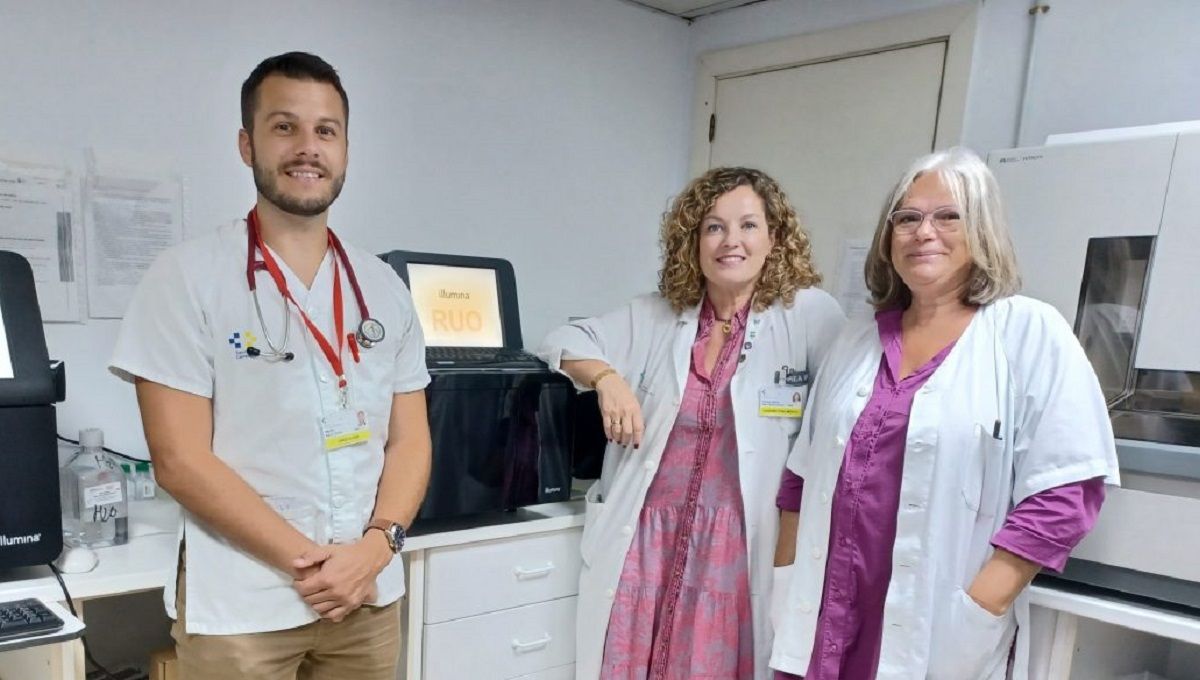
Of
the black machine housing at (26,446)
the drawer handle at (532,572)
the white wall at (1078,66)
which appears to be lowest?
the drawer handle at (532,572)

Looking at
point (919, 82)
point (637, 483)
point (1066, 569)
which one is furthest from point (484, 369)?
point (919, 82)

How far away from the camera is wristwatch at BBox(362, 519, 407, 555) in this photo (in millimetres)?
1221

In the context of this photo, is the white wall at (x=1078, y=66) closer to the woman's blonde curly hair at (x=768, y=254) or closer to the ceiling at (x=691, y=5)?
the ceiling at (x=691, y=5)

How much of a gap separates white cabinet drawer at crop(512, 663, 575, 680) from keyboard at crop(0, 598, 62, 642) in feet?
3.18

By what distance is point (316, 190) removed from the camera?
1169 millimetres

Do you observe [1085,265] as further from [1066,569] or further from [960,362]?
[1066,569]

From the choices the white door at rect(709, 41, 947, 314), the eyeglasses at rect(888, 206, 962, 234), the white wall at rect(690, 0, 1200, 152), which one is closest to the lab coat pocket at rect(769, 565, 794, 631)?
the eyeglasses at rect(888, 206, 962, 234)

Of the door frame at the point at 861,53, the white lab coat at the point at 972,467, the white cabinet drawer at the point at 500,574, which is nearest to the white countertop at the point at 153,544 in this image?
the white cabinet drawer at the point at 500,574

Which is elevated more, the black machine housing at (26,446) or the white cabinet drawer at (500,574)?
the black machine housing at (26,446)

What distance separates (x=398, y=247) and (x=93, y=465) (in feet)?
3.16

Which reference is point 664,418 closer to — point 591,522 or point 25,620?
point 591,522

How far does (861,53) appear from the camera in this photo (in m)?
2.30

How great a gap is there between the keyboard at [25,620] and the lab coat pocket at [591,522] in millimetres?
981

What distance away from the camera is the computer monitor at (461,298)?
6.14ft
